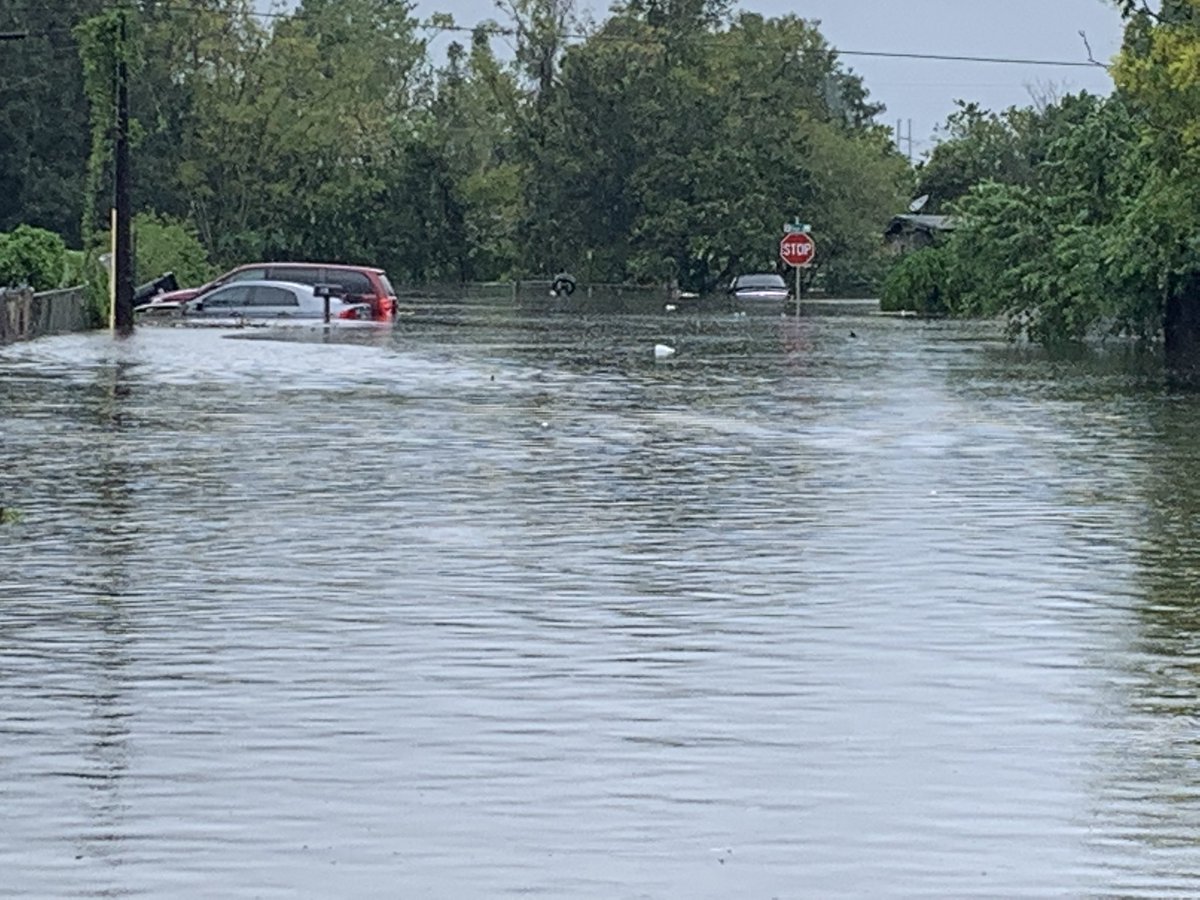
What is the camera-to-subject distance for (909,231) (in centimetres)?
13875

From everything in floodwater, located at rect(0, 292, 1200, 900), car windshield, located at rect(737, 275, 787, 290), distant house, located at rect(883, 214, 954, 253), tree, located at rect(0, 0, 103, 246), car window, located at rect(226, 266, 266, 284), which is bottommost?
floodwater, located at rect(0, 292, 1200, 900)

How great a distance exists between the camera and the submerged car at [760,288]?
343 ft

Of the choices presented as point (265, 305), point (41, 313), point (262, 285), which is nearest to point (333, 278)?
point (262, 285)

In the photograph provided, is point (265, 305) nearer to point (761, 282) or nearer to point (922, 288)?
point (922, 288)

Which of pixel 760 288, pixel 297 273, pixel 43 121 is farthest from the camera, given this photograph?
pixel 760 288

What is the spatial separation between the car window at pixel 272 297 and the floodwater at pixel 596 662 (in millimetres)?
34098

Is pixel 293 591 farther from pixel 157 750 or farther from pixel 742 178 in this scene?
pixel 742 178

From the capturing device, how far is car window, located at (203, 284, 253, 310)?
6062 centimetres

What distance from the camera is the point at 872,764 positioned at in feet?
30.3

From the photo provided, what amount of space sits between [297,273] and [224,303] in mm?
5135

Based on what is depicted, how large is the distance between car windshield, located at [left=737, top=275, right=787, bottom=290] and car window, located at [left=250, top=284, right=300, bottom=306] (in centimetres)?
4655

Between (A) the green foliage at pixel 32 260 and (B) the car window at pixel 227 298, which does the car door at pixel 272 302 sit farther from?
(A) the green foliage at pixel 32 260

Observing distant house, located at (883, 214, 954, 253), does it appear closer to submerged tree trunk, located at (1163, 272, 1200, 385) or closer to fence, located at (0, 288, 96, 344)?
fence, located at (0, 288, 96, 344)

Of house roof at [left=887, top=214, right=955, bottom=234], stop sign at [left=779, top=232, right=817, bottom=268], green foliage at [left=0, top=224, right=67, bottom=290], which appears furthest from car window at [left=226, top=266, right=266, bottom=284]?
house roof at [left=887, top=214, right=955, bottom=234]
